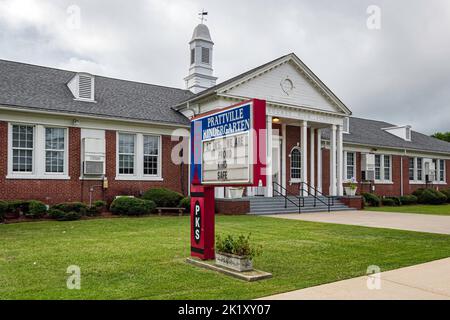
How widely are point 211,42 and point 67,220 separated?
16853 mm

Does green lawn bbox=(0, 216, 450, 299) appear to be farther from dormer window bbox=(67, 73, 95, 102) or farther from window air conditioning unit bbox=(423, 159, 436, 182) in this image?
window air conditioning unit bbox=(423, 159, 436, 182)

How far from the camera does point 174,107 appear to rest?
21984mm

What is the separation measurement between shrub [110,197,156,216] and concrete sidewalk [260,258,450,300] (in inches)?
450

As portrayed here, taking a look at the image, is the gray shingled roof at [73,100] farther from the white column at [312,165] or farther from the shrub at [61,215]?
the white column at [312,165]

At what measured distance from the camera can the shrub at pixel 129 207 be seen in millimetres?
16250

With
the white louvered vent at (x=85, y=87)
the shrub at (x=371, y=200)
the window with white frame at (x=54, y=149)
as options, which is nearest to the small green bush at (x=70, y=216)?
the window with white frame at (x=54, y=149)

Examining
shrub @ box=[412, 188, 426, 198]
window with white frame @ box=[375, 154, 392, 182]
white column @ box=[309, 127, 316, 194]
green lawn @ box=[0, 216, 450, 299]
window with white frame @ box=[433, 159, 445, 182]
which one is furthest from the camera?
window with white frame @ box=[433, 159, 445, 182]

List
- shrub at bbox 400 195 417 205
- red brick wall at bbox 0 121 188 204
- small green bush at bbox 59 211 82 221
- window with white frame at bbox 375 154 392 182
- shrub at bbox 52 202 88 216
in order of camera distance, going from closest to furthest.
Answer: small green bush at bbox 59 211 82 221
shrub at bbox 52 202 88 216
red brick wall at bbox 0 121 188 204
shrub at bbox 400 195 417 205
window with white frame at bbox 375 154 392 182

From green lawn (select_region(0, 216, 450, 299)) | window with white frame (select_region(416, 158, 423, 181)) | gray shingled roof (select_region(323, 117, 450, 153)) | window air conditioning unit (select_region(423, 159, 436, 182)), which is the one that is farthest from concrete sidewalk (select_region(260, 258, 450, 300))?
window air conditioning unit (select_region(423, 159, 436, 182))

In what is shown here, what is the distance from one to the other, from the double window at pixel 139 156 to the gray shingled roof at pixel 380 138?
11.6m

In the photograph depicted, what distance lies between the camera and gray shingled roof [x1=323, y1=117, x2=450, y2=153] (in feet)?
93.4

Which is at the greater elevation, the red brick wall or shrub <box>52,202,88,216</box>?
the red brick wall

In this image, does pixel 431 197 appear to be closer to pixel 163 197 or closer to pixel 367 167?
pixel 367 167
